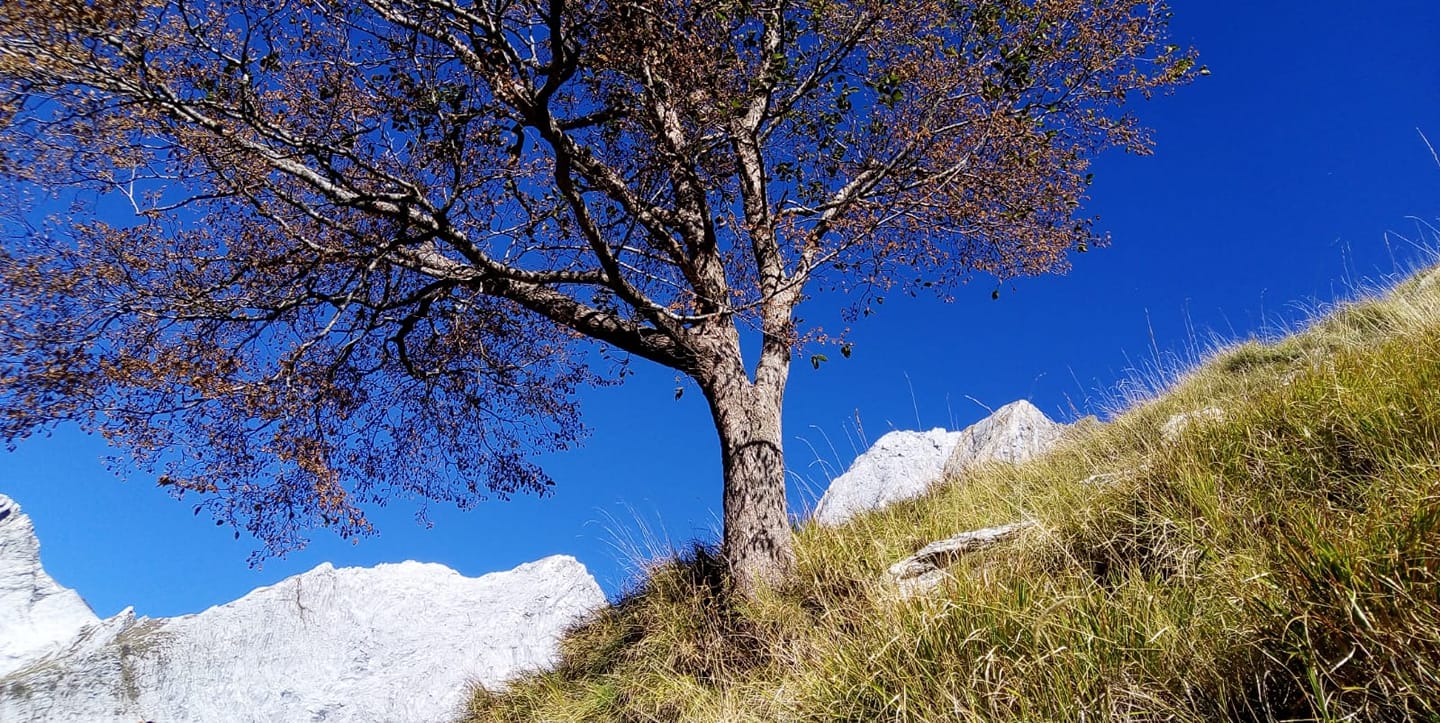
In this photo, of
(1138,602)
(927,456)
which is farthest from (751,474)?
(927,456)

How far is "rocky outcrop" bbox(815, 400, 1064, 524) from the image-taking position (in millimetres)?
11766

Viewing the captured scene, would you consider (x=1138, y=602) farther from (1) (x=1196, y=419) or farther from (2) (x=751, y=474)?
(2) (x=751, y=474)

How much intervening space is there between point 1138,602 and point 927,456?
38.8 ft

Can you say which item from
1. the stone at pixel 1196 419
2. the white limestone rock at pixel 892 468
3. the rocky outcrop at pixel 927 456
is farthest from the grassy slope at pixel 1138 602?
the white limestone rock at pixel 892 468

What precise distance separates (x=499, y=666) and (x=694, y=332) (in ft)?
17.6

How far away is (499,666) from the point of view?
34.5ft

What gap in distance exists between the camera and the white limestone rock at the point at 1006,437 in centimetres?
1148

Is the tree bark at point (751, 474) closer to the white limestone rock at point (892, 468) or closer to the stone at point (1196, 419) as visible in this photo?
the stone at point (1196, 419)

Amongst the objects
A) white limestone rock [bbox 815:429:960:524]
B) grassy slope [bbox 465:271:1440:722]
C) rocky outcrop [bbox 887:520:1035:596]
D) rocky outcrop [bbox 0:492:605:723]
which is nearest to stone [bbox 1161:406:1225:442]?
grassy slope [bbox 465:271:1440:722]

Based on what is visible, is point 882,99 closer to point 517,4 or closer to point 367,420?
point 517,4

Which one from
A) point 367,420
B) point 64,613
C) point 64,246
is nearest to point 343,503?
point 367,420

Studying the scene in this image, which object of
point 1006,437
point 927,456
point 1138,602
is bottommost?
point 1138,602

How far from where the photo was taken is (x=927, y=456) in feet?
51.2

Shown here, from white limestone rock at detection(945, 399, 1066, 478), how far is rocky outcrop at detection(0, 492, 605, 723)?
5849mm
